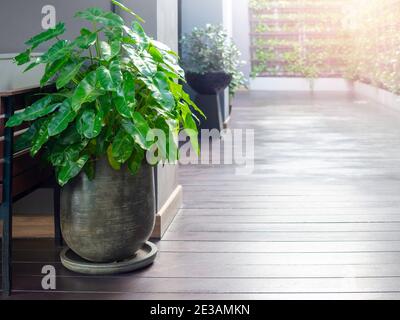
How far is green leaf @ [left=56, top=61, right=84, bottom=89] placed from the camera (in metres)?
1.95

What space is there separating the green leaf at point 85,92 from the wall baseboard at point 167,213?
0.82 m

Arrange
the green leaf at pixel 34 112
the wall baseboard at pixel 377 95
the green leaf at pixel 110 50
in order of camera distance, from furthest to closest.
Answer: the wall baseboard at pixel 377 95
the green leaf at pixel 110 50
the green leaf at pixel 34 112

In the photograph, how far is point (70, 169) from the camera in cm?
198

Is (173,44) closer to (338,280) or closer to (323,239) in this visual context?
(323,239)

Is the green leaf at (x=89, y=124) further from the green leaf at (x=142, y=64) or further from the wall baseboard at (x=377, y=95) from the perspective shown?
the wall baseboard at (x=377, y=95)

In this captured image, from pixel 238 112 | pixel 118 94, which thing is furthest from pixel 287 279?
pixel 238 112

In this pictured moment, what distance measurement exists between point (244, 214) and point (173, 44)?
0.89 m

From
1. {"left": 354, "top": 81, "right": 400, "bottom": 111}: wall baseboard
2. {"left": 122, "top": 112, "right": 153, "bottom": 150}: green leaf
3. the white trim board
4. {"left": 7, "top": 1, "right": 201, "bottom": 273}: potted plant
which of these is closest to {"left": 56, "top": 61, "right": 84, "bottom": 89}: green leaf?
{"left": 7, "top": 1, "right": 201, "bottom": 273}: potted plant

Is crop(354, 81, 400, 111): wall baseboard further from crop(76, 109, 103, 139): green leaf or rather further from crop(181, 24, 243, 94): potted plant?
crop(76, 109, 103, 139): green leaf

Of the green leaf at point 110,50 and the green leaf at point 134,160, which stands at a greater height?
the green leaf at point 110,50

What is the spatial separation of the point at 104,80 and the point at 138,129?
0.19 meters

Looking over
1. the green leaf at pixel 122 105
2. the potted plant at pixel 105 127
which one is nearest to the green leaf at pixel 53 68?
the potted plant at pixel 105 127

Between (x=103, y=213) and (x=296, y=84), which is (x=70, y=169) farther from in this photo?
(x=296, y=84)

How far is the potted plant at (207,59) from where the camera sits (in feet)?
17.9
